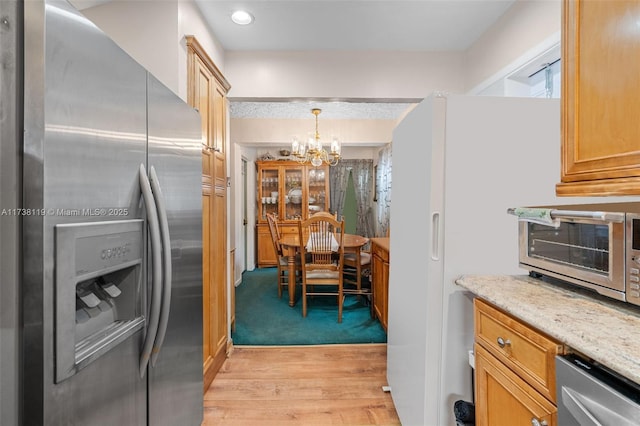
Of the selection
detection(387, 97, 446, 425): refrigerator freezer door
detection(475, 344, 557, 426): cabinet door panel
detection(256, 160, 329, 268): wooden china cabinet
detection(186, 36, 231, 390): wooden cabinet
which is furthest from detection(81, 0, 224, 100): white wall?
detection(256, 160, 329, 268): wooden china cabinet

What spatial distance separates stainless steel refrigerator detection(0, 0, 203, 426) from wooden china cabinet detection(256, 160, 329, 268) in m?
4.53

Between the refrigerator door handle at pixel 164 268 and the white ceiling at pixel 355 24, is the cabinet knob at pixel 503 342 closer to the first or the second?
the refrigerator door handle at pixel 164 268

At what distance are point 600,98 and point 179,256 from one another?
1536 mm

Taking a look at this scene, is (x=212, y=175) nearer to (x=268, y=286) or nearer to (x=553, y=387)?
(x=553, y=387)

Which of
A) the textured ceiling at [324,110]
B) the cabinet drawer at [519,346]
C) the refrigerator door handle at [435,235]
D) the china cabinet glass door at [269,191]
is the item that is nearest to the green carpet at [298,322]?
the refrigerator door handle at [435,235]

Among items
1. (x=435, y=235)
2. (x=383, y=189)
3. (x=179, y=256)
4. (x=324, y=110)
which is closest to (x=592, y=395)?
(x=435, y=235)

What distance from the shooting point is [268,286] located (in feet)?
14.3

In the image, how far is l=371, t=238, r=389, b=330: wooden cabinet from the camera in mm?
2686

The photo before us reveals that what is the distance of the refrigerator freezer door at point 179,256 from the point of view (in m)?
1.03

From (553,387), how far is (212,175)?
197cm

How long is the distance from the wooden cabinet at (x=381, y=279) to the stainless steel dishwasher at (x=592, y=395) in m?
1.84

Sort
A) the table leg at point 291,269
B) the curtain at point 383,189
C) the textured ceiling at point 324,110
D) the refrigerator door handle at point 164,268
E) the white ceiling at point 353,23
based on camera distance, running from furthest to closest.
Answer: the curtain at point 383,189 → the textured ceiling at point 324,110 → the table leg at point 291,269 → the white ceiling at point 353,23 → the refrigerator door handle at point 164,268

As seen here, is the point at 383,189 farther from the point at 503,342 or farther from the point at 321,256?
the point at 503,342

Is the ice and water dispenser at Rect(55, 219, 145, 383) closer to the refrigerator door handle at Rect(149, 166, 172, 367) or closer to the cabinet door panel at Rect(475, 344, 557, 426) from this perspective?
the refrigerator door handle at Rect(149, 166, 172, 367)
